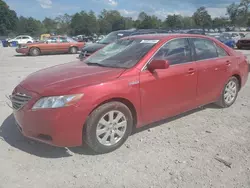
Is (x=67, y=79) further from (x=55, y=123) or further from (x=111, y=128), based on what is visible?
(x=111, y=128)

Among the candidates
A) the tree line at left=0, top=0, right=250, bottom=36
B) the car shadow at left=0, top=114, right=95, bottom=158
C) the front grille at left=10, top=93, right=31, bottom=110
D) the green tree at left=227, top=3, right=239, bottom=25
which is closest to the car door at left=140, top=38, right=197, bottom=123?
the car shadow at left=0, top=114, right=95, bottom=158

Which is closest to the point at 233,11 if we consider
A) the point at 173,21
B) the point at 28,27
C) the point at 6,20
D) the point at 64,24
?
the point at 173,21

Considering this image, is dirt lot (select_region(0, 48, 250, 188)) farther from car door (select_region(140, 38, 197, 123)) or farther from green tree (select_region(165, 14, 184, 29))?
green tree (select_region(165, 14, 184, 29))

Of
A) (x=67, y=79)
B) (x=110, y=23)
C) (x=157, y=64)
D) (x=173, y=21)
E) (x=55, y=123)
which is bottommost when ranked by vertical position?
(x=55, y=123)

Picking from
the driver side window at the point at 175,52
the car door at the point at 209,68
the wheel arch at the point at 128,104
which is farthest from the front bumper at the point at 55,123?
the car door at the point at 209,68

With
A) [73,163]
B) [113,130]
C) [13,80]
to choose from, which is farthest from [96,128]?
[13,80]

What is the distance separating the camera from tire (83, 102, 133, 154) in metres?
3.40

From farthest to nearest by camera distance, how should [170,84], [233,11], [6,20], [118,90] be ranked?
[233,11] → [6,20] → [170,84] → [118,90]

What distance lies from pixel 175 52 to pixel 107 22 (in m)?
90.0

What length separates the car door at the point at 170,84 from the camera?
3.89m

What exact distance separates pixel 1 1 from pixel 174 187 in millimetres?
110446

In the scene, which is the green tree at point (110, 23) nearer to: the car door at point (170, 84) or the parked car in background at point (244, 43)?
the parked car in background at point (244, 43)

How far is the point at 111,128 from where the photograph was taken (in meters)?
3.61

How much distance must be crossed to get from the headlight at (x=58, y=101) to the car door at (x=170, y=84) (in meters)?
1.02
